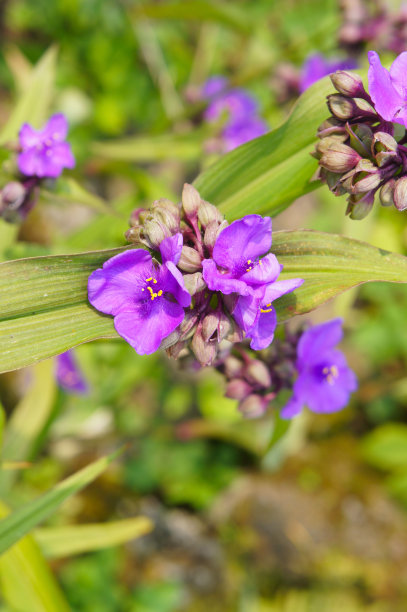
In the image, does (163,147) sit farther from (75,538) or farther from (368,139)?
(75,538)

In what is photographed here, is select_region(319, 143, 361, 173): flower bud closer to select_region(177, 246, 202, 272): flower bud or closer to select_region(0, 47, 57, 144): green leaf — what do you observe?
select_region(177, 246, 202, 272): flower bud

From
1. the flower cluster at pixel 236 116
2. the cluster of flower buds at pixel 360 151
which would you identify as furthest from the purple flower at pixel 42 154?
the flower cluster at pixel 236 116

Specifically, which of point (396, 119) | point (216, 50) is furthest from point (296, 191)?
point (216, 50)

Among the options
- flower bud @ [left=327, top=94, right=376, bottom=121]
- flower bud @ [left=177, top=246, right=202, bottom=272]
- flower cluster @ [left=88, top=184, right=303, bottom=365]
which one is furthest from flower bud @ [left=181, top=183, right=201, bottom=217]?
flower bud @ [left=327, top=94, right=376, bottom=121]

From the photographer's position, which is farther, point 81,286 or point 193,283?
point 81,286

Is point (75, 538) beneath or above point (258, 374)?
beneath

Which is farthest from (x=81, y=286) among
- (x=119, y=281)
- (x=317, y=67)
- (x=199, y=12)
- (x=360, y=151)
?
(x=199, y=12)
